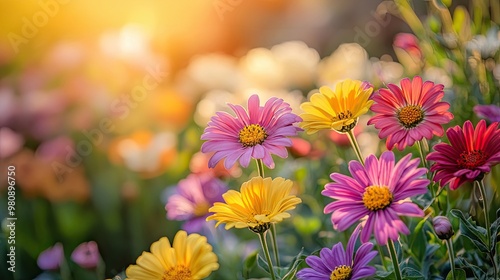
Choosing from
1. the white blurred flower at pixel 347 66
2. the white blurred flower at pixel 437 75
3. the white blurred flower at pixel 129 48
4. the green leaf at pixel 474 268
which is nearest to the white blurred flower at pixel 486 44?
the white blurred flower at pixel 437 75

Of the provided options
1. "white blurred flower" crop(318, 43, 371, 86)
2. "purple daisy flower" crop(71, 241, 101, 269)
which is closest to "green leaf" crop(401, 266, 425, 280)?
"purple daisy flower" crop(71, 241, 101, 269)

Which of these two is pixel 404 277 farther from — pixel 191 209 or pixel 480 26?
pixel 480 26

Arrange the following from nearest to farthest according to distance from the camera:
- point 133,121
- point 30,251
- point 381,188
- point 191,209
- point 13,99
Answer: point 381,188 < point 191,209 < point 30,251 < point 13,99 < point 133,121

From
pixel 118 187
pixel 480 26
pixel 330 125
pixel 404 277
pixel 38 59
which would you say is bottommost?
pixel 404 277

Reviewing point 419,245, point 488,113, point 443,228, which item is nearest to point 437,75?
point 488,113

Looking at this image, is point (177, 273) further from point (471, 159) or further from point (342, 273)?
point (471, 159)

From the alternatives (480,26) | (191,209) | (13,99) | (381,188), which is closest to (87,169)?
(13,99)

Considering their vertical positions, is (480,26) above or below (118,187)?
above

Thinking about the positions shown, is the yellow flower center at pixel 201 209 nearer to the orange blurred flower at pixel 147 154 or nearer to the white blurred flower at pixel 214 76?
the orange blurred flower at pixel 147 154
